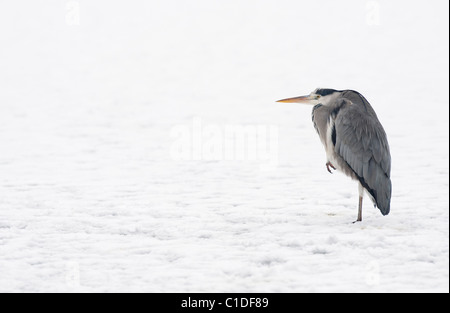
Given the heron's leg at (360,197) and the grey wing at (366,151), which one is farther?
the heron's leg at (360,197)

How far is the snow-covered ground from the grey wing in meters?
0.42

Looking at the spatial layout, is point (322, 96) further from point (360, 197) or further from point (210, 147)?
point (210, 147)

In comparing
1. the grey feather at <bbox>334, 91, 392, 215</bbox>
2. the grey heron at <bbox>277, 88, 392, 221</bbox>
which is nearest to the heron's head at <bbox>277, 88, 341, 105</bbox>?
the grey heron at <bbox>277, 88, 392, 221</bbox>

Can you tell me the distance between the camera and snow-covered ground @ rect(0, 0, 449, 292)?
224 inches

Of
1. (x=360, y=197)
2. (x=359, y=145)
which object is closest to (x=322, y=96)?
(x=359, y=145)

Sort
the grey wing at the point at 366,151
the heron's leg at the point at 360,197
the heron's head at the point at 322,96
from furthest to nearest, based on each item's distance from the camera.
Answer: the heron's head at the point at 322,96 → the heron's leg at the point at 360,197 → the grey wing at the point at 366,151

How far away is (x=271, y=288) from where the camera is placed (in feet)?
16.8

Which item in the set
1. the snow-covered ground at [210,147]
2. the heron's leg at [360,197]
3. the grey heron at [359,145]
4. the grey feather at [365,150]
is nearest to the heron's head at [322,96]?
the grey heron at [359,145]

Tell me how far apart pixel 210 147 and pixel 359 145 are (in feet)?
21.4

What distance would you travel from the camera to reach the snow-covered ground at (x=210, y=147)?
5684 mm

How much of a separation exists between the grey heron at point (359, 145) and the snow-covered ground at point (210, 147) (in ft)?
1.35

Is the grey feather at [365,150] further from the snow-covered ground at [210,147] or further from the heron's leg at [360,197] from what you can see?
the snow-covered ground at [210,147]

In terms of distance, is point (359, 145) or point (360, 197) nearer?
point (359, 145)

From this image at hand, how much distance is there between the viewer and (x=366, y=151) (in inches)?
266
